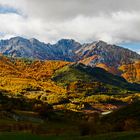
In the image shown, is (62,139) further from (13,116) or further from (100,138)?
(13,116)

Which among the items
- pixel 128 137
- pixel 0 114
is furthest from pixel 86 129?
pixel 0 114

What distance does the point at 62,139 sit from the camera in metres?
51.6

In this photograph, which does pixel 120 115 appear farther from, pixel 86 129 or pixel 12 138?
pixel 12 138

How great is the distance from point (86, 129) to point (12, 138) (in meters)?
15.3

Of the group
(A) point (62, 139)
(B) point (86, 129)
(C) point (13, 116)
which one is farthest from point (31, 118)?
(A) point (62, 139)

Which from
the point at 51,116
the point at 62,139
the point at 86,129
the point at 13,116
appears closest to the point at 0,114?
the point at 13,116

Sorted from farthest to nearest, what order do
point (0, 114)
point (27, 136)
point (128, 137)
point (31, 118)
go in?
point (31, 118)
point (0, 114)
point (27, 136)
point (128, 137)

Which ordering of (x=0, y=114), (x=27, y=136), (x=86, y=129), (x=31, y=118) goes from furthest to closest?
1. (x=31, y=118)
2. (x=0, y=114)
3. (x=86, y=129)
4. (x=27, y=136)

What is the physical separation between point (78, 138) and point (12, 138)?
33.9ft

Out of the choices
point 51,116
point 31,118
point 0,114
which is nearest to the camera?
point 0,114

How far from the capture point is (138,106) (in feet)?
543

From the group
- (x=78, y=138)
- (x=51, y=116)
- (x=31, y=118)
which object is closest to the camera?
(x=78, y=138)

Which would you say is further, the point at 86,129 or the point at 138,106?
the point at 138,106

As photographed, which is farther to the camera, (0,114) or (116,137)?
(0,114)
